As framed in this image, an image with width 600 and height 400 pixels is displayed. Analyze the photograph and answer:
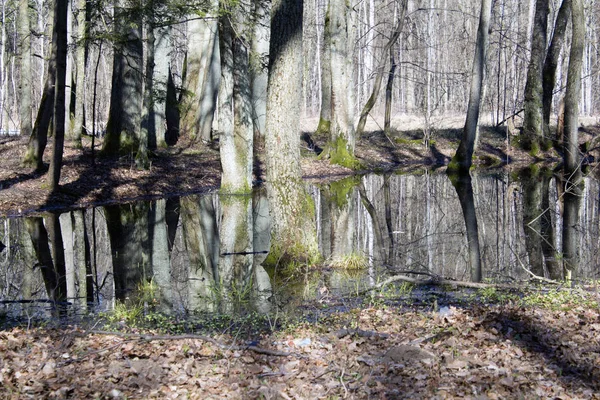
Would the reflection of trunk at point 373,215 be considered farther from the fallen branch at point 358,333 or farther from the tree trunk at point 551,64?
the tree trunk at point 551,64

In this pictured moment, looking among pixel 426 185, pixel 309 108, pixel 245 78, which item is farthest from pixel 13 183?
pixel 309 108

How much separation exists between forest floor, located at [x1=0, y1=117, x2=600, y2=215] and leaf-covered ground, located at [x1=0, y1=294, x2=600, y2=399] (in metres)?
5.54

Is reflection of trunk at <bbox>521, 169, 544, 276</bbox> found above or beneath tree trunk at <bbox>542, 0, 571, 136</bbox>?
beneath

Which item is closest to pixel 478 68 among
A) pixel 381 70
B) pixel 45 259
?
pixel 381 70

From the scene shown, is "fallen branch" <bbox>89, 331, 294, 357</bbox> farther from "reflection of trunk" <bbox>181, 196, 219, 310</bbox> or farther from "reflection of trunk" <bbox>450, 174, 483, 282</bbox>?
"reflection of trunk" <bbox>450, 174, 483, 282</bbox>

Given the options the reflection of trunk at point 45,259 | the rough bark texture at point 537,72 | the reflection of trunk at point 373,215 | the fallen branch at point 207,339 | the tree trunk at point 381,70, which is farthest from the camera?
the rough bark texture at point 537,72

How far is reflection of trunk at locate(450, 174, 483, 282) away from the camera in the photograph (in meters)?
9.65

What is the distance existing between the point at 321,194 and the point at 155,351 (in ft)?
44.3

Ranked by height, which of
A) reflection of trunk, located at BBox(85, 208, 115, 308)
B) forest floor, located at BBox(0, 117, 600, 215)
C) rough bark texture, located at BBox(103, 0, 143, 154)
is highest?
rough bark texture, located at BBox(103, 0, 143, 154)

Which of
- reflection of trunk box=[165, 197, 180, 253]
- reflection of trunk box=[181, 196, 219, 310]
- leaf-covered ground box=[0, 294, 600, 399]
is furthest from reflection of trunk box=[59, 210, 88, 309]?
leaf-covered ground box=[0, 294, 600, 399]

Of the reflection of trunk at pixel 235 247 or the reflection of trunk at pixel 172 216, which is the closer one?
the reflection of trunk at pixel 235 247

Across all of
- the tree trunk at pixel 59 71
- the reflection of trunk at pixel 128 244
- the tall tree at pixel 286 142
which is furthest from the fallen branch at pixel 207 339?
the tree trunk at pixel 59 71

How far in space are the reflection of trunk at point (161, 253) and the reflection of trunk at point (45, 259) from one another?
129 cm

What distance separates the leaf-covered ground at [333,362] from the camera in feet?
15.1
